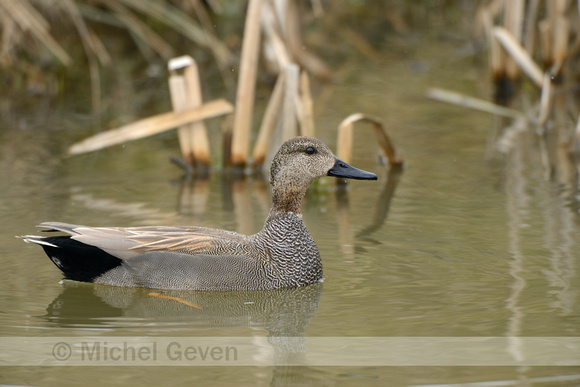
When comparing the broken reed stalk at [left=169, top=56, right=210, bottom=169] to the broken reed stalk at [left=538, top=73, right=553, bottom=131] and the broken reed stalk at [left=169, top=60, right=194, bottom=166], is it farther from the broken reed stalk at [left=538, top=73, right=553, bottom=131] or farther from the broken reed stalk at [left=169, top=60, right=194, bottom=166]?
the broken reed stalk at [left=538, top=73, right=553, bottom=131]

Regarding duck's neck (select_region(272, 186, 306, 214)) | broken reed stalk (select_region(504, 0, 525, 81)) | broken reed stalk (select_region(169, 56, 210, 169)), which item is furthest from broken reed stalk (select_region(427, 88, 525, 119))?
duck's neck (select_region(272, 186, 306, 214))

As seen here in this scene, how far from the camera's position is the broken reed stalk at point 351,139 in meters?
8.55

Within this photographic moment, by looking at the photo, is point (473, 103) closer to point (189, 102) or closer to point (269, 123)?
point (269, 123)

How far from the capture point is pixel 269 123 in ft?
29.4

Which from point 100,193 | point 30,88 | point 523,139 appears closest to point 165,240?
point 100,193

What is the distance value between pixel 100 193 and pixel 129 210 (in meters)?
0.73

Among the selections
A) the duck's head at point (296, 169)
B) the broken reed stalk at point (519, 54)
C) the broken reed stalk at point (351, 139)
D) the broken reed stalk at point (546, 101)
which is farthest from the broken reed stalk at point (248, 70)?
the broken reed stalk at point (519, 54)

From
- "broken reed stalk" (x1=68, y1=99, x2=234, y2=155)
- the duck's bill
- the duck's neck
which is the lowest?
the duck's neck

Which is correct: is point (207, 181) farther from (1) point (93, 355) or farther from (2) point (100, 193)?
(1) point (93, 355)

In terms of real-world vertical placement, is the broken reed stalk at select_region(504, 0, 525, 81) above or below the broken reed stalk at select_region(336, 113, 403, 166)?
above

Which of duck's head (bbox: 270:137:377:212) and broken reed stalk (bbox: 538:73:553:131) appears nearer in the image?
duck's head (bbox: 270:137:377:212)

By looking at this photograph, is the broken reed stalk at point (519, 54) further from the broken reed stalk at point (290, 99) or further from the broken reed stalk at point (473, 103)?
the broken reed stalk at point (290, 99)

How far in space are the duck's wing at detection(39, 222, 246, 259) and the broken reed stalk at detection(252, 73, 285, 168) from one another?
2.83 meters

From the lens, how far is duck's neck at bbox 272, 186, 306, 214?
6477 mm
